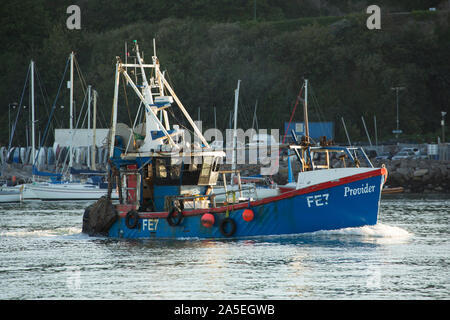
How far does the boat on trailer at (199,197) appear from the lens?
2730 centimetres

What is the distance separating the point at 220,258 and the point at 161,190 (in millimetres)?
5787

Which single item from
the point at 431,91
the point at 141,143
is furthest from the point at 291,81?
the point at 141,143

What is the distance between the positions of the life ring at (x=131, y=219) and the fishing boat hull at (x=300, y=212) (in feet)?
5.83

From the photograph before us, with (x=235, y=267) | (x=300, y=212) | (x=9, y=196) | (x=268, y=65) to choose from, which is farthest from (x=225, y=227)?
(x=268, y=65)

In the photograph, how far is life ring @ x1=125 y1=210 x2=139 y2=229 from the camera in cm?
2972

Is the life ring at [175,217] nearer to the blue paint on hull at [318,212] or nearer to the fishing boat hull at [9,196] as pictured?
the blue paint on hull at [318,212]

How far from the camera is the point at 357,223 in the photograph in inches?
1097

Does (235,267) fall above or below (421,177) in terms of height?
below

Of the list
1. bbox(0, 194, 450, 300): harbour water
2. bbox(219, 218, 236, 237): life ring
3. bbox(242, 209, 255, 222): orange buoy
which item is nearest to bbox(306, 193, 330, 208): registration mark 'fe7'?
bbox(0, 194, 450, 300): harbour water

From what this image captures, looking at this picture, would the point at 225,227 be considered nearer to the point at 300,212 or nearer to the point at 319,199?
the point at 300,212

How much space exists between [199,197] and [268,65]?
240ft

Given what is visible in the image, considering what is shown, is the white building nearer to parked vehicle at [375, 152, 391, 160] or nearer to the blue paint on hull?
parked vehicle at [375, 152, 391, 160]

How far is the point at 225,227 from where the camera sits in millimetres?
28312
